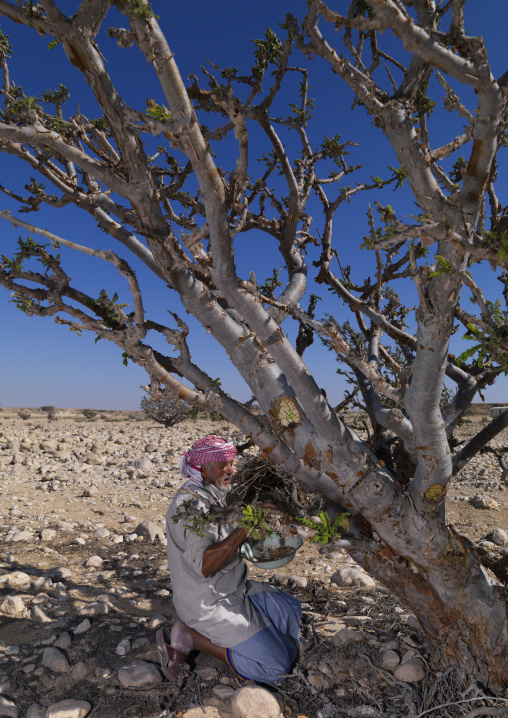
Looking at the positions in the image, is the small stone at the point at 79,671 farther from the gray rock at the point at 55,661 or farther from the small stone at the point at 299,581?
the small stone at the point at 299,581

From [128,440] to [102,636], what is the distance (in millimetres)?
9718

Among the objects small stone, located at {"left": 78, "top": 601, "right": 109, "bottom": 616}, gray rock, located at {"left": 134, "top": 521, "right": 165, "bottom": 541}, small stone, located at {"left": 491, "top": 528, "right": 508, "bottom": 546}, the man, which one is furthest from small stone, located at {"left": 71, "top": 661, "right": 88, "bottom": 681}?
small stone, located at {"left": 491, "top": 528, "right": 508, "bottom": 546}

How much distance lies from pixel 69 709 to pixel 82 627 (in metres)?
0.91

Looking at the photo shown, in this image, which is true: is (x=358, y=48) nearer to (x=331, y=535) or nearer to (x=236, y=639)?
(x=331, y=535)

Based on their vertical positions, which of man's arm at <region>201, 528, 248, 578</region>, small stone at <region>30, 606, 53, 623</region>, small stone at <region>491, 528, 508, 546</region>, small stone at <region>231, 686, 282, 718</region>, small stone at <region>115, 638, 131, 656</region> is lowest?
small stone at <region>30, 606, 53, 623</region>

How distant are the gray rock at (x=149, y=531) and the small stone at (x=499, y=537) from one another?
4.10 meters

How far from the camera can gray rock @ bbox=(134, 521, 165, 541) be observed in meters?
6.00

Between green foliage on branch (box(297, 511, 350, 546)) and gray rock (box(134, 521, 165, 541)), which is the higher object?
green foliage on branch (box(297, 511, 350, 546))

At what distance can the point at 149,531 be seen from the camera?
6.02 m

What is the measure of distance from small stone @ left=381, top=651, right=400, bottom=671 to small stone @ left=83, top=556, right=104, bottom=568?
10.4 feet

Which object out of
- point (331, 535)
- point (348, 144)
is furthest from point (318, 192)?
point (331, 535)

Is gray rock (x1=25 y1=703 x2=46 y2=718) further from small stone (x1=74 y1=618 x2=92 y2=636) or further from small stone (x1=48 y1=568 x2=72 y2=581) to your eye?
small stone (x1=48 y1=568 x2=72 y2=581)

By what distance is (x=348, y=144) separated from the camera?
4.28 metres

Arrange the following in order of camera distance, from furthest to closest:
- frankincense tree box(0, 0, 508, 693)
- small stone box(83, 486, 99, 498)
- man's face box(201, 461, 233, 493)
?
1. small stone box(83, 486, 99, 498)
2. man's face box(201, 461, 233, 493)
3. frankincense tree box(0, 0, 508, 693)
